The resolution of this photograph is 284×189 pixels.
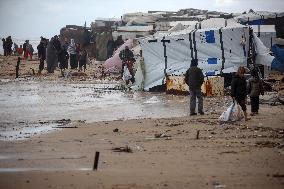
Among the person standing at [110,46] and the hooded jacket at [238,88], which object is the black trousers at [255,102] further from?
the person standing at [110,46]

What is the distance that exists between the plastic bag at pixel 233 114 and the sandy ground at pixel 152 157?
19cm

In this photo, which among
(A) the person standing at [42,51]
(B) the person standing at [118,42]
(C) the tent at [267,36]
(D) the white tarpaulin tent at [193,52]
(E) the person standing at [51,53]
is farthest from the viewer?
(B) the person standing at [118,42]

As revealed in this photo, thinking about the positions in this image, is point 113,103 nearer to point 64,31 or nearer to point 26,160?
point 26,160

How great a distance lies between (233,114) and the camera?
9.92 meters

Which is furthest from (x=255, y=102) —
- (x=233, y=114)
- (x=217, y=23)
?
(x=217, y=23)

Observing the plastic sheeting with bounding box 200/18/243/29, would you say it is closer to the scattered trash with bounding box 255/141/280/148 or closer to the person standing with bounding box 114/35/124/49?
the scattered trash with bounding box 255/141/280/148

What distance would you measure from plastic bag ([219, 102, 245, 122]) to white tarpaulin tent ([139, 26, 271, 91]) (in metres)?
6.88

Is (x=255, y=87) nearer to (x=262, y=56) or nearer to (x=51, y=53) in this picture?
(x=262, y=56)

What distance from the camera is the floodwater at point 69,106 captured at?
34.8 ft

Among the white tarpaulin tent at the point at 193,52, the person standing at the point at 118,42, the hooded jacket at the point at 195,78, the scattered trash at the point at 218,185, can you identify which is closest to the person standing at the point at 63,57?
the person standing at the point at 118,42

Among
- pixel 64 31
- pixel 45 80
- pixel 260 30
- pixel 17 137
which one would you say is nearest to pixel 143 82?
pixel 45 80

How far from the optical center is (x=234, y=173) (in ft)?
19.5

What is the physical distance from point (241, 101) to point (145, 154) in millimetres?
4262

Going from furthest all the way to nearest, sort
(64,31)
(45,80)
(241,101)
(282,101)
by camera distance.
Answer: (64,31), (45,80), (282,101), (241,101)
